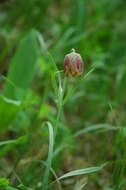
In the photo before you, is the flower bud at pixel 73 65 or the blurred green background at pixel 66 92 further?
the blurred green background at pixel 66 92

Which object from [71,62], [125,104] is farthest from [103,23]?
[71,62]

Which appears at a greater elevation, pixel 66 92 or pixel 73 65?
pixel 66 92

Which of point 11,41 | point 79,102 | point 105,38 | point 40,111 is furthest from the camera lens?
→ point 105,38

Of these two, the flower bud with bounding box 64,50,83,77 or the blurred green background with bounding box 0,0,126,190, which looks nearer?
the flower bud with bounding box 64,50,83,77

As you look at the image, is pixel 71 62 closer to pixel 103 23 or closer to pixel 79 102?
pixel 79 102

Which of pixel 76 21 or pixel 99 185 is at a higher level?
pixel 76 21

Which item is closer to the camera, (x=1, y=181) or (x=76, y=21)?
(x=1, y=181)

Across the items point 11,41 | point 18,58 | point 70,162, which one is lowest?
point 70,162

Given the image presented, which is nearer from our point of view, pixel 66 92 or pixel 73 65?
pixel 73 65
